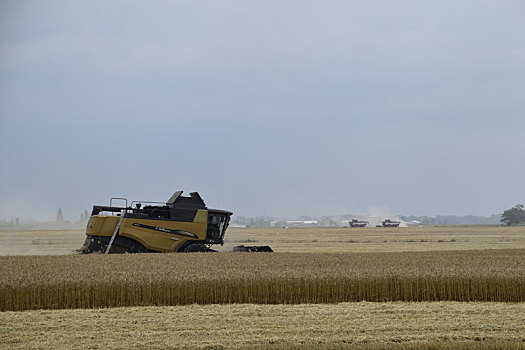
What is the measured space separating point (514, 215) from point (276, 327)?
15947cm

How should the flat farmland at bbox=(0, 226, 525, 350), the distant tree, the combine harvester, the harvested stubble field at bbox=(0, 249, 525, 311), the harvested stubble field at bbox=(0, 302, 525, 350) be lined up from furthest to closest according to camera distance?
the distant tree, the combine harvester, the harvested stubble field at bbox=(0, 249, 525, 311), the flat farmland at bbox=(0, 226, 525, 350), the harvested stubble field at bbox=(0, 302, 525, 350)

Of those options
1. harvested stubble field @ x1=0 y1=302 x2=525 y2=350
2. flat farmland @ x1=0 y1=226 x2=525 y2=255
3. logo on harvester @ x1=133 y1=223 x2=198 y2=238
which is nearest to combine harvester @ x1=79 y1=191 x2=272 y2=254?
logo on harvester @ x1=133 y1=223 x2=198 y2=238

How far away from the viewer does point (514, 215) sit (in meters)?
156

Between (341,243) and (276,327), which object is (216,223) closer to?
(276,327)

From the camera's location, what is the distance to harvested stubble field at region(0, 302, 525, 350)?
10.1 m

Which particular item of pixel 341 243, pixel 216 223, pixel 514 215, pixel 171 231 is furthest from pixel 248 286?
pixel 514 215

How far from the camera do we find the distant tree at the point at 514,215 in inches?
6117

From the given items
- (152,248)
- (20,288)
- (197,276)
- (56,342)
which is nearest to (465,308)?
(197,276)

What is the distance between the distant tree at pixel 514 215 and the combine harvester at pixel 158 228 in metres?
147

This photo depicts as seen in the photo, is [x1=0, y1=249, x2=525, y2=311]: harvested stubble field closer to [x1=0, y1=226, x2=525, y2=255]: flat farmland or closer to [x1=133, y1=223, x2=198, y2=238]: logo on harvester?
[x1=133, y1=223, x2=198, y2=238]: logo on harvester

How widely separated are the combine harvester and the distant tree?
147 metres

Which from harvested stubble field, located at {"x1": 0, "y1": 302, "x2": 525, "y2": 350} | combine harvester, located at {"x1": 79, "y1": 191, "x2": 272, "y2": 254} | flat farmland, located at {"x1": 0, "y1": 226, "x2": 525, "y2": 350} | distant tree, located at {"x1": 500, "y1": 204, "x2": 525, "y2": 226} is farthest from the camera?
distant tree, located at {"x1": 500, "y1": 204, "x2": 525, "y2": 226}

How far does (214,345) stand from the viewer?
397 inches

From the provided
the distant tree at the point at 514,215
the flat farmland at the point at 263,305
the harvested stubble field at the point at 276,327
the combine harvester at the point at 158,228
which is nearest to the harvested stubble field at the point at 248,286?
the flat farmland at the point at 263,305
